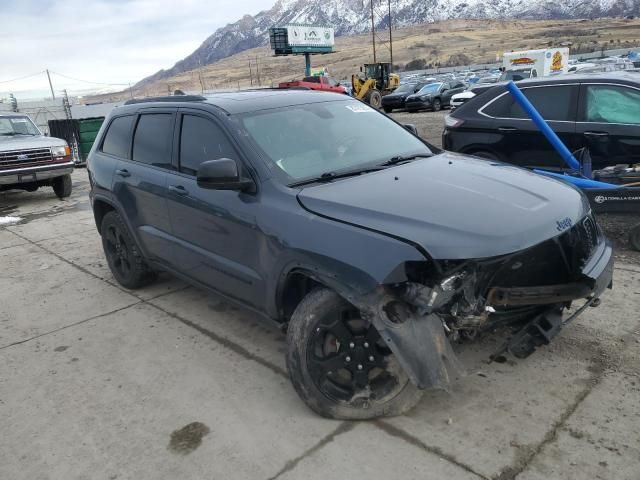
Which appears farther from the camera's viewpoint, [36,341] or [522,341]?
[36,341]

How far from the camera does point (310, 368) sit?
2.93 m

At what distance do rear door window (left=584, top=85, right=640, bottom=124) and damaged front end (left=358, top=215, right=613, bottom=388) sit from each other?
3104mm

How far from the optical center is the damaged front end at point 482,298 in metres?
2.61

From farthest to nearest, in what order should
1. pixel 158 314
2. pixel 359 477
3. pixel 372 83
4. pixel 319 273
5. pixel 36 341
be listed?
pixel 372 83, pixel 158 314, pixel 36 341, pixel 319 273, pixel 359 477

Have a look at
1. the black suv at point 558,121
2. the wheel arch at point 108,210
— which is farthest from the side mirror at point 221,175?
the black suv at point 558,121

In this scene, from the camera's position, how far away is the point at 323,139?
3.72m

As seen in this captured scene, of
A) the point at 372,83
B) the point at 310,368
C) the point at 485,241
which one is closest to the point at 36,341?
the point at 310,368

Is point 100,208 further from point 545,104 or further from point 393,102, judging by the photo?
point 393,102

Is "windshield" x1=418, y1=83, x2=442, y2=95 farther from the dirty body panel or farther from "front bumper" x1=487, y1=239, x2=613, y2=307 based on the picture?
"front bumper" x1=487, y1=239, x2=613, y2=307

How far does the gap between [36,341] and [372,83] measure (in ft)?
92.5

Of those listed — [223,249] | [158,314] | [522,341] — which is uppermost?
[223,249]

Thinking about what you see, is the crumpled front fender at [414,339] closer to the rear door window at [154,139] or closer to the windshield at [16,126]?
the rear door window at [154,139]

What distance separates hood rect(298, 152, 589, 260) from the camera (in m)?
2.61

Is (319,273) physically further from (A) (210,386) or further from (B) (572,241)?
(B) (572,241)
